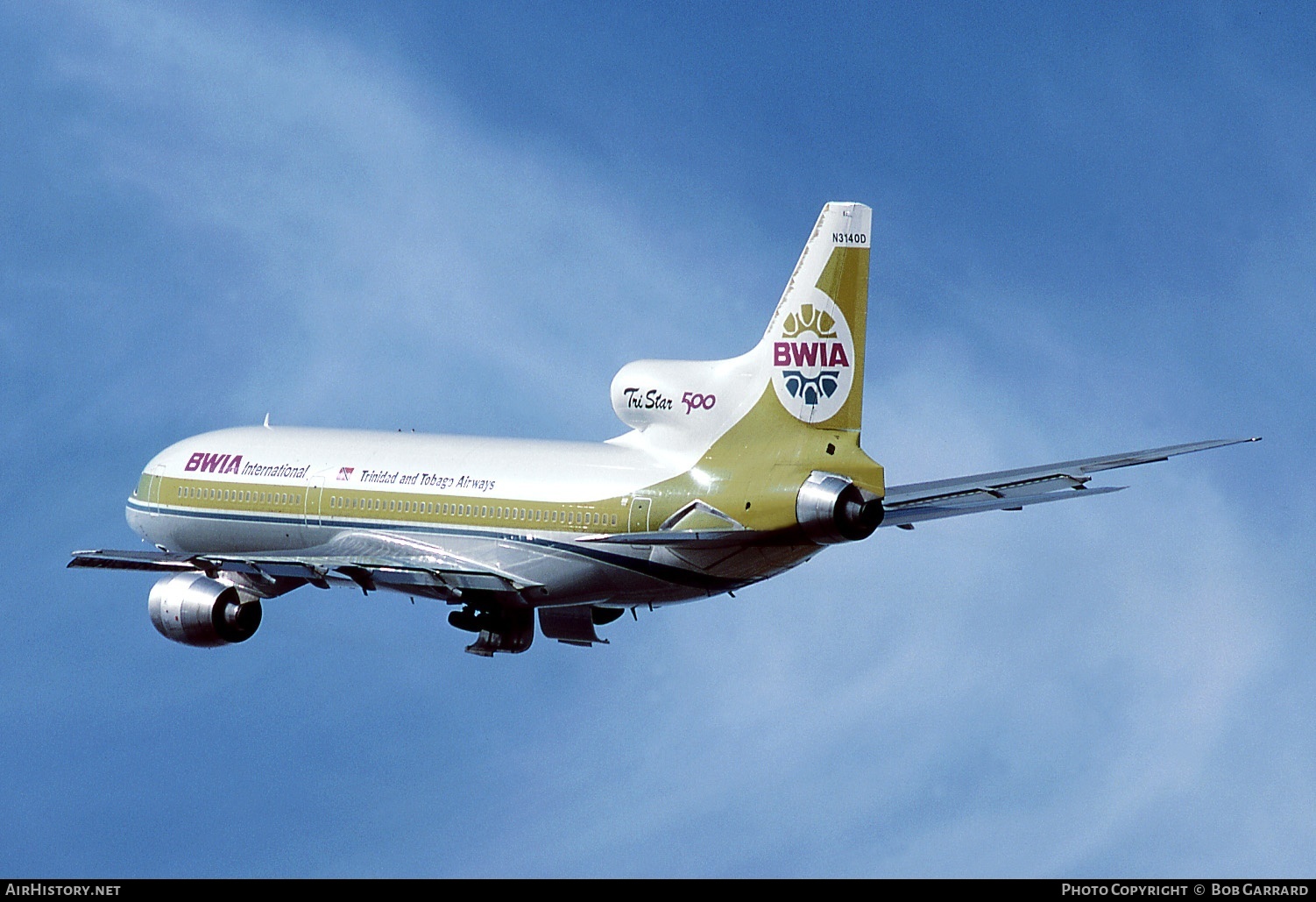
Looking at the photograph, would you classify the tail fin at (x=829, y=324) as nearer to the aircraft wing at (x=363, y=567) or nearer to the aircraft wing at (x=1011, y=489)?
the aircraft wing at (x=1011, y=489)

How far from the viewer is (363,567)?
43844 mm

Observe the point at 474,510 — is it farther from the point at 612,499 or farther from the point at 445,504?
the point at 612,499

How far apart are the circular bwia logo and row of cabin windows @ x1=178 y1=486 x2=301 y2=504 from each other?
42.7ft

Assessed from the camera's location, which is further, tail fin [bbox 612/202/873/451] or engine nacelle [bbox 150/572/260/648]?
engine nacelle [bbox 150/572/260/648]

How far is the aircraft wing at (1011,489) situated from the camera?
42875 millimetres

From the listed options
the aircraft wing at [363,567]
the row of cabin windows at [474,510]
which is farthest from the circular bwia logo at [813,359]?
the aircraft wing at [363,567]

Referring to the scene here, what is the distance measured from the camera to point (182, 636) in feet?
153

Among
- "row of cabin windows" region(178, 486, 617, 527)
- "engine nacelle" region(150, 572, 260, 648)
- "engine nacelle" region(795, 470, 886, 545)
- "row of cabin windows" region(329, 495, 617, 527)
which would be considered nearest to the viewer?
"engine nacelle" region(795, 470, 886, 545)

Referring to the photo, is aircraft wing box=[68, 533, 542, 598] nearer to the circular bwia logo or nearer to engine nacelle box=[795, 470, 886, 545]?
engine nacelle box=[795, 470, 886, 545]

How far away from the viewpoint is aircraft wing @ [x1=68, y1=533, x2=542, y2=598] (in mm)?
43562

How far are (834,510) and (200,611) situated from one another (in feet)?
48.9

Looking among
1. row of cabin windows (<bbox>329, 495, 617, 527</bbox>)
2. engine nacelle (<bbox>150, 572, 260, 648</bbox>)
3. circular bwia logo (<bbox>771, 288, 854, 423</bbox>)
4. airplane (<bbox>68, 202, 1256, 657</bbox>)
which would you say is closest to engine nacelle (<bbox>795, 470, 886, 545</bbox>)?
airplane (<bbox>68, 202, 1256, 657</bbox>)

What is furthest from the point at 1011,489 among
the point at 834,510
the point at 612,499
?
the point at 612,499
